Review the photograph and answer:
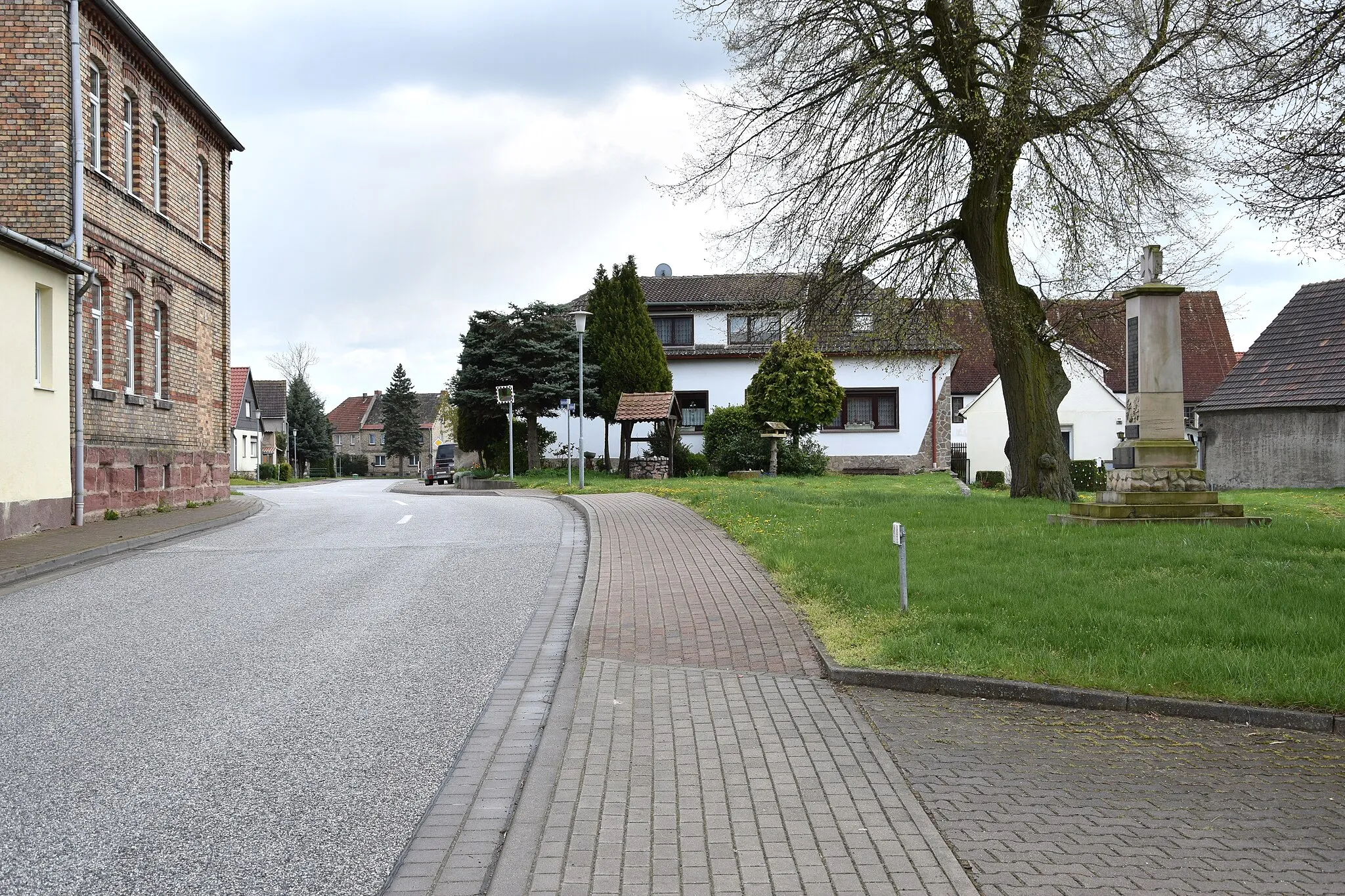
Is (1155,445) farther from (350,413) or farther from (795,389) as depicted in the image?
(350,413)

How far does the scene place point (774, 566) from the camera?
37.8 ft

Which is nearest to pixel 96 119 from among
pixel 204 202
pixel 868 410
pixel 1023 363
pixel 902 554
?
pixel 204 202

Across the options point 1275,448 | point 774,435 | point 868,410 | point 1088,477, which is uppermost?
point 868,410

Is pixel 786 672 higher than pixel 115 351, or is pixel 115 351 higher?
pixel 115 351

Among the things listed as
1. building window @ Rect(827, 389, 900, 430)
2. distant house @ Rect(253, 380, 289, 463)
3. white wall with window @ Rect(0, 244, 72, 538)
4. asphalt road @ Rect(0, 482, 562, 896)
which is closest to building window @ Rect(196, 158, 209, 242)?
white wall with window @ Rect(0, 244, 72, 538)

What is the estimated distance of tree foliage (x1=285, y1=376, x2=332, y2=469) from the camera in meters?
84.8

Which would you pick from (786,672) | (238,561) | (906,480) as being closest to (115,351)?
(238,561)

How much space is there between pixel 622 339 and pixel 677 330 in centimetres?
698

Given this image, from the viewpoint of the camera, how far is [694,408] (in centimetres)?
4416

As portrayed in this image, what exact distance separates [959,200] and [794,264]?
10.2ft

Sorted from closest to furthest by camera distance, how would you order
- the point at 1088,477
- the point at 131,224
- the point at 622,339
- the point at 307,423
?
the point at 131,224 → the point at 1088,477 → the point at 622,339 → the point at 307,423

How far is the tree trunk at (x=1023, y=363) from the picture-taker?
1811 cm

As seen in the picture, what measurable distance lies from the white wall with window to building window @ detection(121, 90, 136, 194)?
434 cm

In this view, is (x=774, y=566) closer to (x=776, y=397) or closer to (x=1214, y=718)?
(x=1214, y=718)
